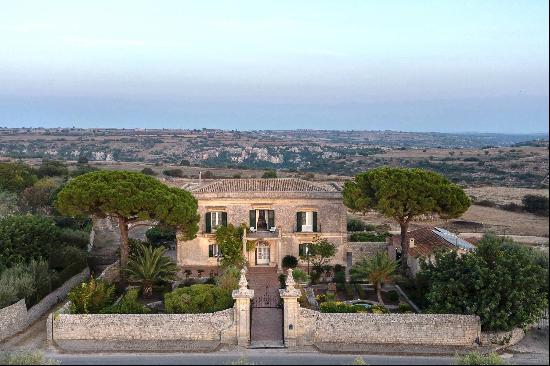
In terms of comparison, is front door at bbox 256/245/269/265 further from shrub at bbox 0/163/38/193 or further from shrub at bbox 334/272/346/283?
shrub at bbox 0/163/38/193

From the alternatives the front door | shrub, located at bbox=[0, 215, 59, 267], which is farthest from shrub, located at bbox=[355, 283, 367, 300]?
shrub, located at bbox=[0, 215, 59, 267]

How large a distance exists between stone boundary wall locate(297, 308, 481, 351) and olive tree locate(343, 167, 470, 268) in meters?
8.21

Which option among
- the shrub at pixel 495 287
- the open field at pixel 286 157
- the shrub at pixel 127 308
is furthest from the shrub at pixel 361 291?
the open field at pixel 286 157

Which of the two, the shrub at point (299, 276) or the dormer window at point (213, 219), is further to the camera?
the dormer window at point (213, 219)

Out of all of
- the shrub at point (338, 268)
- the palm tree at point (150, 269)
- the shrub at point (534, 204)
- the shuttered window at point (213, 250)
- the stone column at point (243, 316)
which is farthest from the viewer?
the shrub at point (534, 204)

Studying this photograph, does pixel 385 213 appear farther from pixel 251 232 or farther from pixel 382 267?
pixel 251 232

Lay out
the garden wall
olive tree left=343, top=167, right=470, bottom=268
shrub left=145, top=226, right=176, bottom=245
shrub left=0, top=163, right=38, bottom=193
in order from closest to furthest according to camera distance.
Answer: olive tree left=343, top=167, right=470, bottom=268 < the garden wall < shrub left=145, top=226, right=176, bottom=245 < shrub left=0, top=163, right=38, bottom=193

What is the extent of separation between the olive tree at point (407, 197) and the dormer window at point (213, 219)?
24.1ft

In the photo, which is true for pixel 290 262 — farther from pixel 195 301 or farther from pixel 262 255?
pixel 195 301

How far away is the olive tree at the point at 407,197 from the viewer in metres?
26.2

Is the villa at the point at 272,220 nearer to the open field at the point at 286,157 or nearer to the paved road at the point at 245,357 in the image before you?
the paved road at the point at 245,357

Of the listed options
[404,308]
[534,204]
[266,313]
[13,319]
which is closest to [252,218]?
[266,313]

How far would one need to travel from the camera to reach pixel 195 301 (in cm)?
2016

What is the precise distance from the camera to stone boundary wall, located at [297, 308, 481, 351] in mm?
18766
